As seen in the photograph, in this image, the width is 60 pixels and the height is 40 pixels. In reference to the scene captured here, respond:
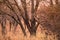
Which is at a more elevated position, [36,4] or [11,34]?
[36,4]

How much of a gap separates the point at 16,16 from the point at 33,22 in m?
1.09

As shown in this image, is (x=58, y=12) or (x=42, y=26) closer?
(x=58, y=12)

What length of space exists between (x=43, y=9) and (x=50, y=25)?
3.69 feet

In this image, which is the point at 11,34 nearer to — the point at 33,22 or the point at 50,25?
the point at 33,22

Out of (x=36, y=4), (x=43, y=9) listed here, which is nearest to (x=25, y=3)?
(x=36, y=4)

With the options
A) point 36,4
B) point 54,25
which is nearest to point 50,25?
point 54,25

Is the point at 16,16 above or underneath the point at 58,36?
above

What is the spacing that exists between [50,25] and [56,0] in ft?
5.45

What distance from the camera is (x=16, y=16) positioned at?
17750 mm

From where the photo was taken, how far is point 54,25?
1806 cm

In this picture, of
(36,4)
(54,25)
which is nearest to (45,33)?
(54,25)

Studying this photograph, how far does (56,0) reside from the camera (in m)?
18.8

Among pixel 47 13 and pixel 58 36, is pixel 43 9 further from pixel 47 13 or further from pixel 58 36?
pixel 58 36

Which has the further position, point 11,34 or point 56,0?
point 56,0
